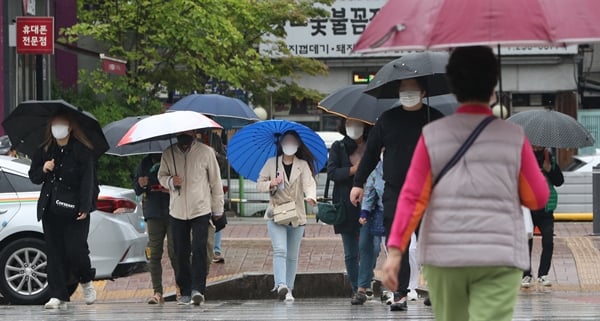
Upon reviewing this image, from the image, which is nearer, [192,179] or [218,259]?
[192,179]

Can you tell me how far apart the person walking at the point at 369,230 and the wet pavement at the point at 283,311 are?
0.68ft

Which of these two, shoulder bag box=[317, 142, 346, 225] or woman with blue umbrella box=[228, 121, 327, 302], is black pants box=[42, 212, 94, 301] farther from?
shoulder bag box=[317, 142, 346, 225]

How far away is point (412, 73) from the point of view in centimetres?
975

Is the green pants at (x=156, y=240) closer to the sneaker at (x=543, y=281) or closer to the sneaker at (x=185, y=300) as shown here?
the sneaker at (x=185, y=300)

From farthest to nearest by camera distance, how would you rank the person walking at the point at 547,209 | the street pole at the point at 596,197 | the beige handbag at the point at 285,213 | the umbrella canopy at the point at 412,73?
the street pole at the point at 596,197 < the person walking at the point at 547,209 < the beige handbag at the point at 285,213 < the umbrella canopy at the point at 412,73

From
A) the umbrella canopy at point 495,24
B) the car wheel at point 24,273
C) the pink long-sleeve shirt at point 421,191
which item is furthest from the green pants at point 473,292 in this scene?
the car wheel at point 24,273

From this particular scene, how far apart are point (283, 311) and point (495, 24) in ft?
19.3

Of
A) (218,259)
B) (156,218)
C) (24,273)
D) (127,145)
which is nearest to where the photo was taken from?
(156,218)

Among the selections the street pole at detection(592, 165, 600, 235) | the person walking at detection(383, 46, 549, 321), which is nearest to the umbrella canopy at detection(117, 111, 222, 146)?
the person walking at detection(383, 46, 549, 321)

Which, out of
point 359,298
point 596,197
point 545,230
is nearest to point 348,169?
point 359,298

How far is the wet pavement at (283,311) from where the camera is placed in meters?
10.4

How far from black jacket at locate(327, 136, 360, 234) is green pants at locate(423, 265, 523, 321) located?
6.22 meters

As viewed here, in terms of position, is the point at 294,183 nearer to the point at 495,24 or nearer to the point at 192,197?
the point at 192,197

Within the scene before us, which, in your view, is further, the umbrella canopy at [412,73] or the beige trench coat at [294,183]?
the beige trench coat at [294,183]
